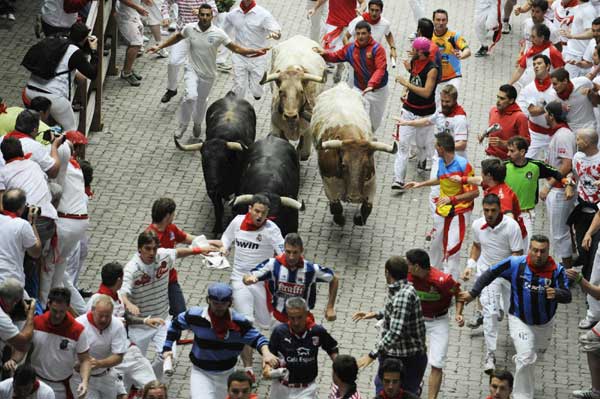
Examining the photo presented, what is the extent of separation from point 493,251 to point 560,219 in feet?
8.00

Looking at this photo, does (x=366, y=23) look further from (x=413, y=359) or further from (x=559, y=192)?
(x=413, y=359)

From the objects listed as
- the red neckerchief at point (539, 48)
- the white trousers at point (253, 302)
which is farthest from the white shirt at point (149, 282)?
the red neckerchief at point (539, 48)

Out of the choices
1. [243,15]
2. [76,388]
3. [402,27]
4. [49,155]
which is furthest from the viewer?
[402,27]

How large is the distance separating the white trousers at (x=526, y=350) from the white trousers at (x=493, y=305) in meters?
0.75

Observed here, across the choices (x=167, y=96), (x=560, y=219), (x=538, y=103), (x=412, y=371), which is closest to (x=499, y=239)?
(x=560, y=219)

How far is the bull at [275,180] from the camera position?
18.9 metres

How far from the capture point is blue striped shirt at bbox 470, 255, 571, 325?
16219mm

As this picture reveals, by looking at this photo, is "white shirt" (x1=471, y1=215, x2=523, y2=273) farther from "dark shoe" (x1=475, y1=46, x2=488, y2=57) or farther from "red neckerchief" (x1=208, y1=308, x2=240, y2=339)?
"dark shoe" (x1=475, y1=46, x2=488, y2=57)

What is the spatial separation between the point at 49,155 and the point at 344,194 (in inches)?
199

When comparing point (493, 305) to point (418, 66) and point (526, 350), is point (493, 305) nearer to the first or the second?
point (526, 350)

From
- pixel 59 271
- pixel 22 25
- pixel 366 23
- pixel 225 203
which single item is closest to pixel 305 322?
pixel 59 271

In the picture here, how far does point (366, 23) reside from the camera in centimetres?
2184

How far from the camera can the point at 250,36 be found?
2378 centimetres

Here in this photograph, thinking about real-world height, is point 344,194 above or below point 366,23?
below
